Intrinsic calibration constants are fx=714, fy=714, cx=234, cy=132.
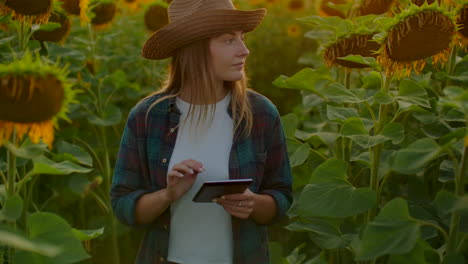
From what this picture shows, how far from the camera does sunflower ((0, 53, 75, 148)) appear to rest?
125 cm

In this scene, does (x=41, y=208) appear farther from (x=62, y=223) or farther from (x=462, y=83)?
(x=462, y=83)

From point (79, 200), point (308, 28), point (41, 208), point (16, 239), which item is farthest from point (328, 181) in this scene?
point (308, 28)

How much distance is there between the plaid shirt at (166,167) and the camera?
1707mm

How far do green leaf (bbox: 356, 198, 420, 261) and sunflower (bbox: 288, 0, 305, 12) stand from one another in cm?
414

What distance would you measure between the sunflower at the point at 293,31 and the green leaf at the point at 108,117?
8.83ft

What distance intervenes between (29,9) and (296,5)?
3506mm

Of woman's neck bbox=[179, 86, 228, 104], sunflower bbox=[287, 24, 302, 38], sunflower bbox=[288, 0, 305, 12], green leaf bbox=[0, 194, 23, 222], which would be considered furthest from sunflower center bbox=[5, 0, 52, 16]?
sunflower bbox=[288, 0, 305, 12]

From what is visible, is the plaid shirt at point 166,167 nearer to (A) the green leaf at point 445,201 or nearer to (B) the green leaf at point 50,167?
(B) the green leaf at point 50,167

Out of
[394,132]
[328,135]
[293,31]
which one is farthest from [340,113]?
[293,31]

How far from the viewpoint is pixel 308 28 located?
18.9 feet

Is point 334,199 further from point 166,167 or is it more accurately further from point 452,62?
point 452,62

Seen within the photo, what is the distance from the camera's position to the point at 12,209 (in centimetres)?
141

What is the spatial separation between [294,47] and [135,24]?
1.84 metres

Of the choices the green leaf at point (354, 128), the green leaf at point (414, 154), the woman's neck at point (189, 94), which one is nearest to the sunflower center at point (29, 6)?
the woman's neck at point (189, 94)
